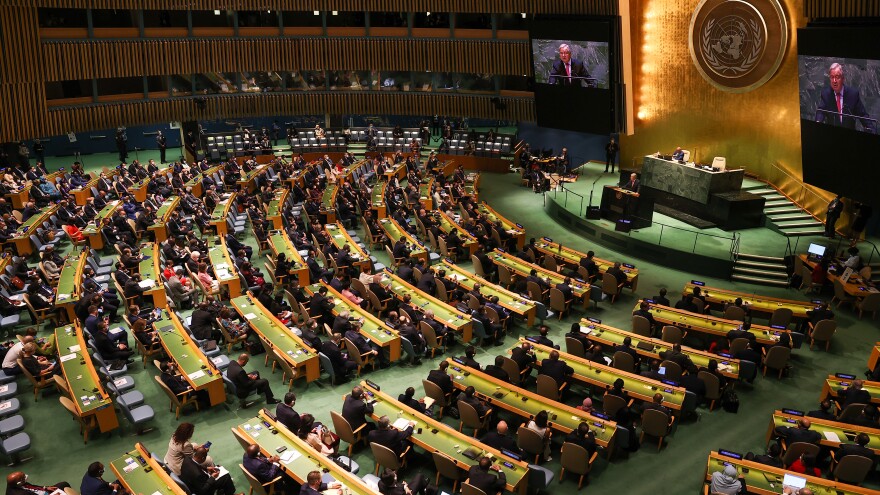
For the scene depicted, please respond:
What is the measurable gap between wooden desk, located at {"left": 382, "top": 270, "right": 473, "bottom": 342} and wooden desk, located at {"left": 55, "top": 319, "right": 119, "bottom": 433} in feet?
21.6

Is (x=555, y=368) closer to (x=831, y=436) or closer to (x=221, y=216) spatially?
(x=831, y=436)

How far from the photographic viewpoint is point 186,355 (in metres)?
12.9

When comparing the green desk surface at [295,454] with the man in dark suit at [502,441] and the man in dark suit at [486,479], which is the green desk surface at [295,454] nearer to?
the man in dark suit at [486,479]

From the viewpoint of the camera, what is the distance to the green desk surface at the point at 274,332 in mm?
13195

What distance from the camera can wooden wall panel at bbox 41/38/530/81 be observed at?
2914 centimetres

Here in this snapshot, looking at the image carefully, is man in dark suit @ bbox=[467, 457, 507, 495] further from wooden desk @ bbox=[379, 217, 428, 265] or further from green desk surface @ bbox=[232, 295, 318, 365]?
wooden desk @ bbox=[379, 217, 428, 265]

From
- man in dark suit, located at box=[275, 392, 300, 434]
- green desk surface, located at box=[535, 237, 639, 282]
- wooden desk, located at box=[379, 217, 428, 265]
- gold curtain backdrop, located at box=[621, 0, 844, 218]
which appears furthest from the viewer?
gold curtain backdrop, located at box=[621, 0, 844, 218]

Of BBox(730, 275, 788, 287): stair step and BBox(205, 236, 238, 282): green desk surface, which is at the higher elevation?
BBox(205, 236, 238, 282): green desk surface

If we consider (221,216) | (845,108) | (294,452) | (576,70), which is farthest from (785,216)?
(221,216)

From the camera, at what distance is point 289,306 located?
16.1 m

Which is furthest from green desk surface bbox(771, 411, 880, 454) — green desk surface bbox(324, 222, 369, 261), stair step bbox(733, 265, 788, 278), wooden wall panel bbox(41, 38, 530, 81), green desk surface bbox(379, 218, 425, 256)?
wooden wall panel bbox(41, 38, 530, 81)

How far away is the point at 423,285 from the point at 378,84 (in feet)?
66.7

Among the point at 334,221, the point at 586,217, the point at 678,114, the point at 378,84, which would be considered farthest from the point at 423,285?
the point at 378,84

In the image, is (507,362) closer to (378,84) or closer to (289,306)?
(289,306)
